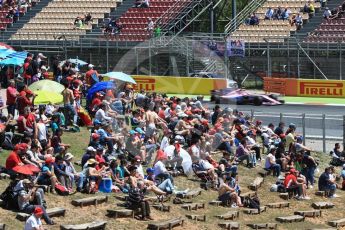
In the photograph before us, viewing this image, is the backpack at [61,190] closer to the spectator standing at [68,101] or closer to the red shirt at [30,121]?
the red shirt at [30,121]

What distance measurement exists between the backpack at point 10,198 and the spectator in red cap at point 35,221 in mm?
1711

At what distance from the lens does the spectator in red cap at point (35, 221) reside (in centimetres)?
2342

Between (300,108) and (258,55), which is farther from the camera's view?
(258,55)

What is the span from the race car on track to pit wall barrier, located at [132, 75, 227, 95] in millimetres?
3862

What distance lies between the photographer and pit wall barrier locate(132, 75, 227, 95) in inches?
2124

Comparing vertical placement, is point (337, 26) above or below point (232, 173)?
above

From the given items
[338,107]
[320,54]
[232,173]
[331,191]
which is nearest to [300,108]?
[338,107]

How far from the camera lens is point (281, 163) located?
35469 millimetres

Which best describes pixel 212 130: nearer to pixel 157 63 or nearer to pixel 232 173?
pixel 232 173

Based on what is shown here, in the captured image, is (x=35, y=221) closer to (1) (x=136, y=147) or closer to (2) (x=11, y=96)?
(1) (x=136, y=147)

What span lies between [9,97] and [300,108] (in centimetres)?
1921

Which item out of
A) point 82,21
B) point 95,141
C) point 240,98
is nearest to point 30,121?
point 95,141

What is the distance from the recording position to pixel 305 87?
5356 centimetres

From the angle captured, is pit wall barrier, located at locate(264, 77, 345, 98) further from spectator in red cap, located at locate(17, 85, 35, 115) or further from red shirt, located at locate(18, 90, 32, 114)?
red shirt, located at locate(18, 90, 32, 114)
